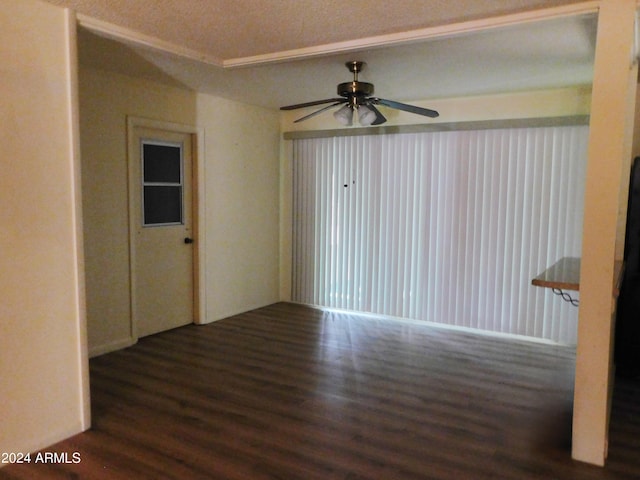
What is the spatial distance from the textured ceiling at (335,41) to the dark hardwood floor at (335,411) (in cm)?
237

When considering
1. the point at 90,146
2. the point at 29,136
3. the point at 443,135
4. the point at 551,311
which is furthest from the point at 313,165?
the point at 29,136

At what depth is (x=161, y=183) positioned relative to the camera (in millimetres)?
5008

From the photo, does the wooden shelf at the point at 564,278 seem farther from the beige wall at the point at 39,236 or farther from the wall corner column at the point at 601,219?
the beige wall at the point at 39,236

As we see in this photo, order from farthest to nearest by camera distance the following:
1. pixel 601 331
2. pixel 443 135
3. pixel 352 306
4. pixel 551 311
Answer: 1. pixel 352 306
2. pixel 443 135
3. pixel 551 311
4. pixel 601 331

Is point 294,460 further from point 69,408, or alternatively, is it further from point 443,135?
point 443,135

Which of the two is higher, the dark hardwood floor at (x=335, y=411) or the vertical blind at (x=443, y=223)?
the vertical blind at (x=443, y=223)

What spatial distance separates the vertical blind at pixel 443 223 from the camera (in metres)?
4.82

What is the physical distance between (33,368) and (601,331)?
3052mm

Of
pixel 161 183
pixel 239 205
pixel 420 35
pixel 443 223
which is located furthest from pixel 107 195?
pixel 443 223

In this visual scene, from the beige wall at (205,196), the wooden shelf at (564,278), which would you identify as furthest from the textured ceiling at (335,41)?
the wooden shelf at (564,278)

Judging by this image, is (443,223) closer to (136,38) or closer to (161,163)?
(161,163)

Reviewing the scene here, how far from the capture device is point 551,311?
4.87 m

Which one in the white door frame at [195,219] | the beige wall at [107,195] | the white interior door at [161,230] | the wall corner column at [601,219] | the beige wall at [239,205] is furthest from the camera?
the beige wall at [239,205]

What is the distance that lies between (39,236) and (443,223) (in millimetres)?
3833
